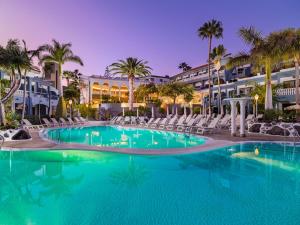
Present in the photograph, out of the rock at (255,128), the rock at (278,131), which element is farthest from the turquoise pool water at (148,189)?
the rock at (255,128)

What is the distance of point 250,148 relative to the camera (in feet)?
36.0

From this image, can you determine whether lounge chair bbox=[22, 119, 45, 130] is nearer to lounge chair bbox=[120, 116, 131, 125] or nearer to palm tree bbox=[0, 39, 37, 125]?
palm tree bbox=[0, 39, 37, 125]

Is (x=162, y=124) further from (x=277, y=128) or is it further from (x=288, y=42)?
(x=288, y=42)

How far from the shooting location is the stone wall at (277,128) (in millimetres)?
14141

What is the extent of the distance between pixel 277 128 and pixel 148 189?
1232 centimetres

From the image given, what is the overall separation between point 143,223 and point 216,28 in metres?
27.5

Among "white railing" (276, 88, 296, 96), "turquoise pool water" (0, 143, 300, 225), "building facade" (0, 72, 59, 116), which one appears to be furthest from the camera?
"building facade" (0, 72, 59, 116)

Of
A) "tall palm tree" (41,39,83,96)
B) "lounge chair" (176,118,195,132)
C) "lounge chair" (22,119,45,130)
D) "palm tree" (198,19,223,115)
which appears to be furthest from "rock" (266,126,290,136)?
"tall palm tree" (41,39,83,96)

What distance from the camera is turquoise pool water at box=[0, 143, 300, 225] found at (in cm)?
427

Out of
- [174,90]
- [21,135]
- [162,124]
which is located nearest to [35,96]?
[162,124]

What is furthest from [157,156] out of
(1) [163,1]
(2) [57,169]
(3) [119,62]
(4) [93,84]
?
(4) [93,84]

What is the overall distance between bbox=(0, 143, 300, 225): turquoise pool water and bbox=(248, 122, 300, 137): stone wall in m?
5.25

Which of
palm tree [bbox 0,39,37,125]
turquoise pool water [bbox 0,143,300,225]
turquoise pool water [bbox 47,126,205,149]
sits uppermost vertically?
palm tree [bbox 0,39,37,125]

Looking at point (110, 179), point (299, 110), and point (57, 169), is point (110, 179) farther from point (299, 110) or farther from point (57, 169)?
point (299, 110)
